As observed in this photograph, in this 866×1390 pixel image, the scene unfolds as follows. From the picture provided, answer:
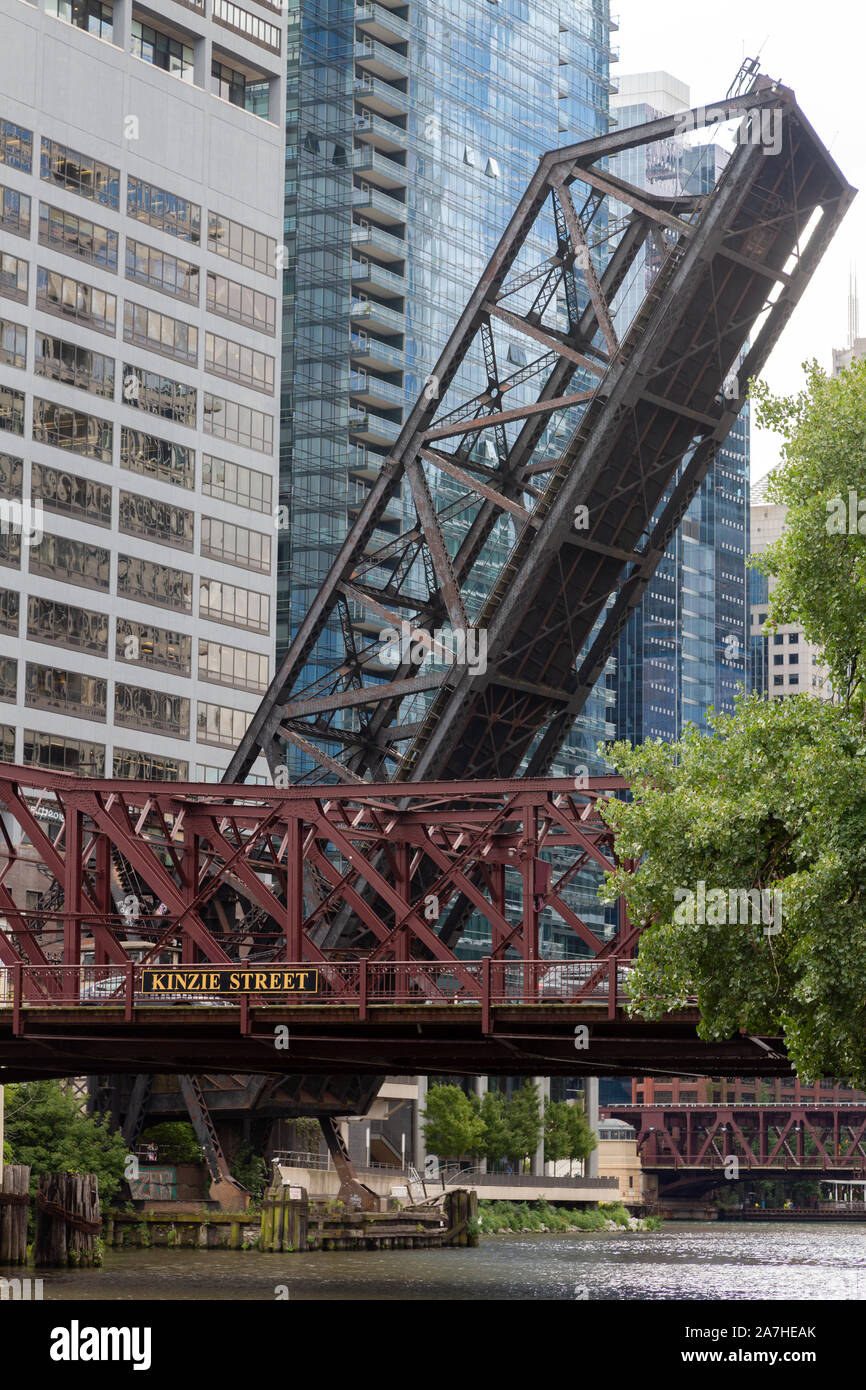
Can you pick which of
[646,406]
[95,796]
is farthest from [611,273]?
[95,796]

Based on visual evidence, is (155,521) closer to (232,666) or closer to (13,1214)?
(232,666)

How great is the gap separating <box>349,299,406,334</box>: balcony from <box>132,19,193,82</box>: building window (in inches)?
1192

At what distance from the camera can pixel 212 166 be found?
104m

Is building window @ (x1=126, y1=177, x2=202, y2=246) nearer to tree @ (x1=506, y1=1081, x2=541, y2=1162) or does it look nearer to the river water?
the river water

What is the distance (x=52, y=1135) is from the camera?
68.7m

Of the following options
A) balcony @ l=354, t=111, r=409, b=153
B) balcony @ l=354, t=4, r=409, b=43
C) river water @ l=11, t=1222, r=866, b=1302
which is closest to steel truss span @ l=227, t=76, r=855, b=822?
river water @ l=11, t=1222, r=866, b=1302

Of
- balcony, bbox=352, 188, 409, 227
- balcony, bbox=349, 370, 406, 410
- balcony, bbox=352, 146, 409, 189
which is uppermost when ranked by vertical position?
balcony, bbox=352, 146, 409, 189

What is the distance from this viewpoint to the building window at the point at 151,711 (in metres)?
95.2

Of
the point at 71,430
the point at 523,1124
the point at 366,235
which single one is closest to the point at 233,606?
the point at 71,430

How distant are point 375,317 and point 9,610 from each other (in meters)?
50.0

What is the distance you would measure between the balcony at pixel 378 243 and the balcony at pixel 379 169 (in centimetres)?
267

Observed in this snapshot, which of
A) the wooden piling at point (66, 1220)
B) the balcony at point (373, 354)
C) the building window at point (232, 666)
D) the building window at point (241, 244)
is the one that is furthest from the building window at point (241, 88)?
the wooden piling at point (66, 1220)

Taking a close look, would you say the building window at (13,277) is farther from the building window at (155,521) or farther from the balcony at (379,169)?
the balcony at (379,169)

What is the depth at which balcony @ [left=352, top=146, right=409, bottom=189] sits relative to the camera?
135m
